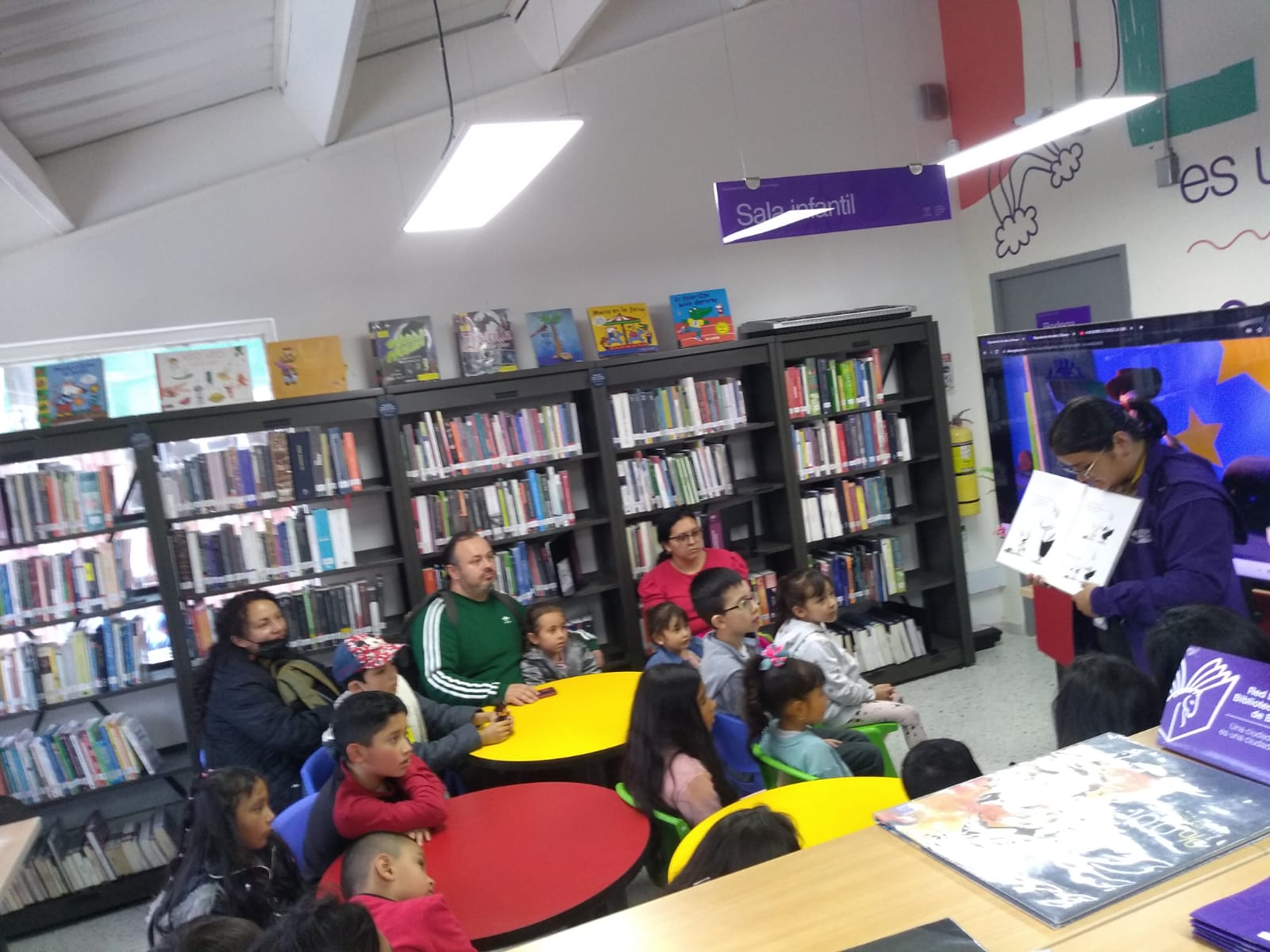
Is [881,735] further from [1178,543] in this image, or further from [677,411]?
[677,411]

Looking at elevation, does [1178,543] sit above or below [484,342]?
below

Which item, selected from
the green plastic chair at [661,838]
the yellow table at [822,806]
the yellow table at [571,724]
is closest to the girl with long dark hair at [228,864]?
the yellow table at [571,724]

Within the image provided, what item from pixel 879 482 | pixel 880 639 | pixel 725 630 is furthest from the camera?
pixel 879 482

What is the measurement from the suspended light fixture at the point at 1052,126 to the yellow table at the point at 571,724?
253 cm

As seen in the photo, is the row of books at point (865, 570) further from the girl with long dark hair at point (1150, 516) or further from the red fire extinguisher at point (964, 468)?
the girl with long dark hair at point (1150, 516)

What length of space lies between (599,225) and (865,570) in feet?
8.15

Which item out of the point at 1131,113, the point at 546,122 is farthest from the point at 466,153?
the point at 1131,113

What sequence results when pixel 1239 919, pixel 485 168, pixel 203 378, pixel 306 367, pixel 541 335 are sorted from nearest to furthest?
pixel 1239 919
pixel 485 168
pixel 203 378
pixel 306 367
pixel 541 335

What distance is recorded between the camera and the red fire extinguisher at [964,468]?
18.5 feet

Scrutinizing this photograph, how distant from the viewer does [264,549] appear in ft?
13.3

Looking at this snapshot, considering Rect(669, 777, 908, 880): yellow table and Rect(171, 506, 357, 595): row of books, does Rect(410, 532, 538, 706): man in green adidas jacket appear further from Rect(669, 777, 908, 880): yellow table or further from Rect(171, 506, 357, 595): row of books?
Rect(669, 777, 908, 880): yellow table

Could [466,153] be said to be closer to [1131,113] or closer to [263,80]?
[263,80]

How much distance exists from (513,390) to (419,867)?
262cm

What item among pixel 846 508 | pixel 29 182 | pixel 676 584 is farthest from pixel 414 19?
pixel 846 508
